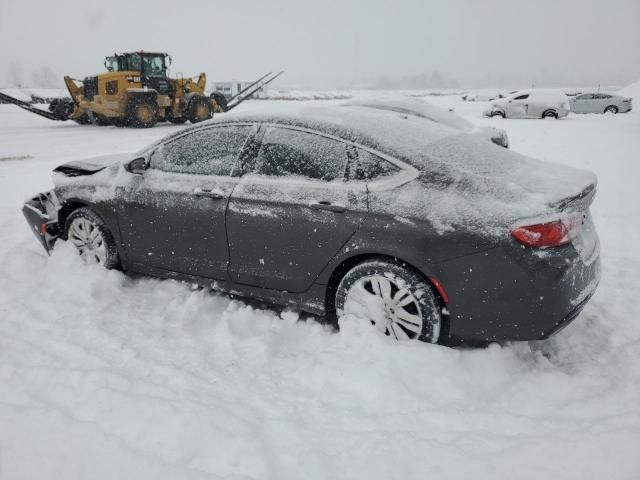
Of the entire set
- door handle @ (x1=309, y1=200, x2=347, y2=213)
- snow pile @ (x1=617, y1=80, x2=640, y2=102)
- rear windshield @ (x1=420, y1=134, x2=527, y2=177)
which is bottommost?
door handle @ (x1=309, y1=200, x2=347, y2=213)

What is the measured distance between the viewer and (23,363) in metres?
2.69

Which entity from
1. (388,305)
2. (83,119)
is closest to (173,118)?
(83,119)

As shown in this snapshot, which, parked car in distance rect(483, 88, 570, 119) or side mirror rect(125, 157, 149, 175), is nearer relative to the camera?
side mirror rect(125, 157, 149, 175)

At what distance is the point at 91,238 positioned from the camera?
4023 millimetres

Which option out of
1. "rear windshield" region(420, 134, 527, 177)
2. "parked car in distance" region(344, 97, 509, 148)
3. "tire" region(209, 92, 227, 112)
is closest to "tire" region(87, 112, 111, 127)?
"tire" region(209, 92, 227, 112)

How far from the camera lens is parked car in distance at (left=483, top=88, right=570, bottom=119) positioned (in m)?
21.7

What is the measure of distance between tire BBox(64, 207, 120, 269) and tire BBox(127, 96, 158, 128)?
13240 mm

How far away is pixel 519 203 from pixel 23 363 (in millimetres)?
2992

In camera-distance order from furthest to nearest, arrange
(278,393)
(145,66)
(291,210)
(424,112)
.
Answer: (145,66), (424,112), (291,210), (278,393)

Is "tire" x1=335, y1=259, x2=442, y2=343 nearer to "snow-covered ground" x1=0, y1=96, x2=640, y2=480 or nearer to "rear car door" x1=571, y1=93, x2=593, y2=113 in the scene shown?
"snow-covered ground" x1=0, y1=96, x2=640, y2=480

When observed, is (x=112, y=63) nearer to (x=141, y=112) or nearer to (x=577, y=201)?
(x=141, y=112)

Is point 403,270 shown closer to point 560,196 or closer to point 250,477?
point 560,196

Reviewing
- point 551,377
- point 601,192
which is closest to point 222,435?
point 551,377

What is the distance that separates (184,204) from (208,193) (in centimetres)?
25
